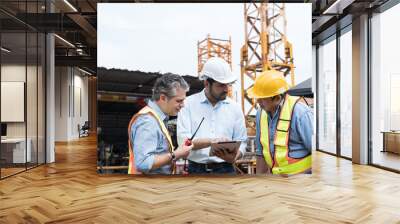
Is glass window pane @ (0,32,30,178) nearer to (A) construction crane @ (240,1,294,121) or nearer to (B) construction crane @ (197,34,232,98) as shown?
(B) construction crane @ (197,34,232,98)

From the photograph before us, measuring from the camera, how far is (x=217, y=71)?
6695 mm

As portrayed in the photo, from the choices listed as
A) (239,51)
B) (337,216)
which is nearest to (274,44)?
(239,51)

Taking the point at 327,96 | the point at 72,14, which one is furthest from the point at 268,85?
the point at 327,96

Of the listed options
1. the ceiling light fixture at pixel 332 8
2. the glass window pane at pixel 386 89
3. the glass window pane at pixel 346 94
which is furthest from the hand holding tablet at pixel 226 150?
the glass window pane at pixel 346 94

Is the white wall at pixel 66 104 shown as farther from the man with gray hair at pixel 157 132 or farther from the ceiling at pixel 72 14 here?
the man with gray hair at pixel 157 132

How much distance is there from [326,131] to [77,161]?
6515mm

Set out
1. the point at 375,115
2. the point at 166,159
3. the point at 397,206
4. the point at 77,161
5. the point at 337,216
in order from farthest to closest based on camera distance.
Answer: the point at 77,161 → the point at 375,115 → the point at 166,159 → the point at 397,206 → the point at 337,216

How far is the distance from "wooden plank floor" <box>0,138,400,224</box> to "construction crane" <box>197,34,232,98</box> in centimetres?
183

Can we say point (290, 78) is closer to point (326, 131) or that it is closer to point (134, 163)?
point (134, 163)

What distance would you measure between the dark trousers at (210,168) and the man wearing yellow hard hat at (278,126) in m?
0.51

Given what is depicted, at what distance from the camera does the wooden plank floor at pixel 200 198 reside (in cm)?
420

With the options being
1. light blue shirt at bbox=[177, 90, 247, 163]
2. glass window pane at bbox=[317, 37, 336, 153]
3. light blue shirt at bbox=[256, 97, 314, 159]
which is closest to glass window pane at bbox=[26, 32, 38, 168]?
light blue shirt at bbox=[177, 90, 247, 163]

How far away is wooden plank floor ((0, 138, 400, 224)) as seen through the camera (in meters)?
4.20

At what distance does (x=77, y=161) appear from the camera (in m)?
9.10
